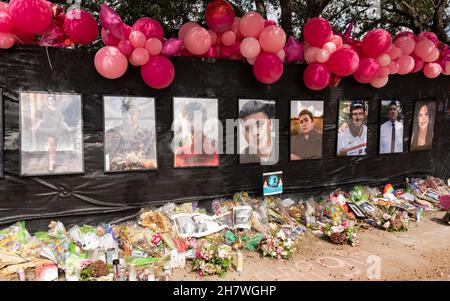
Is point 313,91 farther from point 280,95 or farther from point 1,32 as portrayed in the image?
point 1,32

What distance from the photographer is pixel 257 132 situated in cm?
614

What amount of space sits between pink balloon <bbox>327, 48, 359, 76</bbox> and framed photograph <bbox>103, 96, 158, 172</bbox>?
10.4 ft

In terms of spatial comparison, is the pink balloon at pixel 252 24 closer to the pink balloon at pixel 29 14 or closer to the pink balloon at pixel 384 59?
the pink balloon at pixel 384 59

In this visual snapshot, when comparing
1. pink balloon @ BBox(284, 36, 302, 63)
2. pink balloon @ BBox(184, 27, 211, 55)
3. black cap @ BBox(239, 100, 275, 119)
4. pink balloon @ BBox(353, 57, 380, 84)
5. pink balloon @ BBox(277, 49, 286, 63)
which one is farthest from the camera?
pink balloon @ BBox(353, 57, 380, 84)

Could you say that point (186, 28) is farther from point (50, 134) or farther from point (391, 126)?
point (391, 126)

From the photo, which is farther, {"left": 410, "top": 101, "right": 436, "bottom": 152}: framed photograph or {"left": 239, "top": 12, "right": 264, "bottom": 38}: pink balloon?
{"left": 410, "top": 101, "right": 436, "bottom": 152}: framed photograph

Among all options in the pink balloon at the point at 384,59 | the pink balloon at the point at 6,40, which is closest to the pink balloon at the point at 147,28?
the pink balloon at the point at 6,40

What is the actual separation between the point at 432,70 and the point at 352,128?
2.23 meters

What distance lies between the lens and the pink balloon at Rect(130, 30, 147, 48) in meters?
4.67

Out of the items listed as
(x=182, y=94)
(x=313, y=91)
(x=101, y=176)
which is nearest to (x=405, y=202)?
(x=313, y=91)

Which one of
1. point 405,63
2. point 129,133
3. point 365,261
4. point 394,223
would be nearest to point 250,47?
point 129,133

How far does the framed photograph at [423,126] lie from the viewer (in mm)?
7871

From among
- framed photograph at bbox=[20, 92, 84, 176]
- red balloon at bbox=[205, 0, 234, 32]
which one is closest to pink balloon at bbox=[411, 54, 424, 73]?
red balloon at bbox=[205, 0, 234, 32]

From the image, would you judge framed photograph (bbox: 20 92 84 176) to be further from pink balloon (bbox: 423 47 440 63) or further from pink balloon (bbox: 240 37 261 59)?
pink balloon (bbox: 423 47 440 63)
